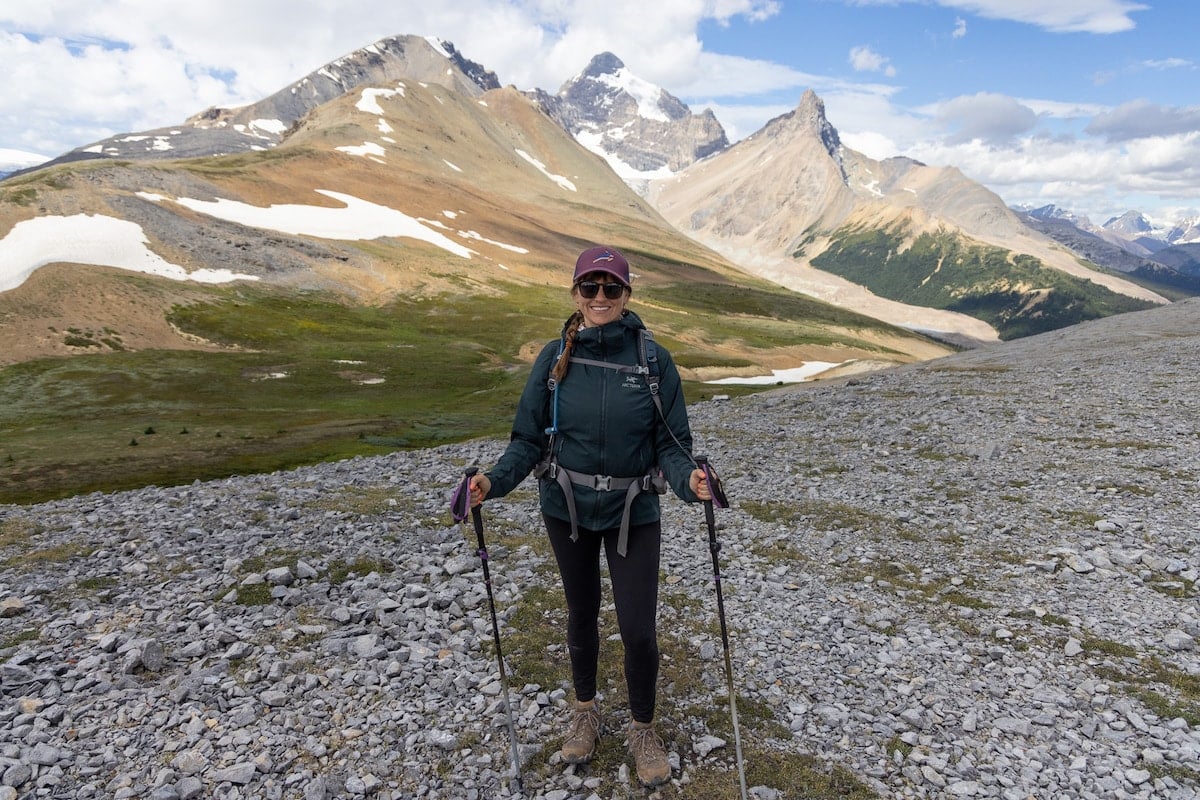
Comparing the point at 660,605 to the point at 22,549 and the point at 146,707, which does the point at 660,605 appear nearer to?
the point at 146,707

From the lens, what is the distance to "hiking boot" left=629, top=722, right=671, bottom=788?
738 centimetres

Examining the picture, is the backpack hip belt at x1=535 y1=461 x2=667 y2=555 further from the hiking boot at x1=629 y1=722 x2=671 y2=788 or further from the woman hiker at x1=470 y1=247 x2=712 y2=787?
the hiking boot at x1=629 y1=722 x2=671 y2=788

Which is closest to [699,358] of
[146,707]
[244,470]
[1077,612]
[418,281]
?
[418,281]

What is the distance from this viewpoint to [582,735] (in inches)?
309

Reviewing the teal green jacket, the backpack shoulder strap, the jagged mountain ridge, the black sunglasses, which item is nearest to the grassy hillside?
the jagged mountain ridge

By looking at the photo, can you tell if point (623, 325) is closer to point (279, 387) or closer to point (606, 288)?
point (606, 288)

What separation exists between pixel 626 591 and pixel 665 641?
454 centimetres

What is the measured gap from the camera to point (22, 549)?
15.0 metres

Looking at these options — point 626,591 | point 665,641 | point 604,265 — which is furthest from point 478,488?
point 665,641

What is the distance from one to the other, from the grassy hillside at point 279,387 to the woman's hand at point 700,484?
110 ft

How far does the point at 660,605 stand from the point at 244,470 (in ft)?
98.4

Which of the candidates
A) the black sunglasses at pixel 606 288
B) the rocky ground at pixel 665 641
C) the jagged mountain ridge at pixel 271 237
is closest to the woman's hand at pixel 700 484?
the black sunglasses at pixel 606 288

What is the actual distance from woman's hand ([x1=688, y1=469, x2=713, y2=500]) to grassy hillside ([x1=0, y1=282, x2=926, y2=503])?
3340 centimetres

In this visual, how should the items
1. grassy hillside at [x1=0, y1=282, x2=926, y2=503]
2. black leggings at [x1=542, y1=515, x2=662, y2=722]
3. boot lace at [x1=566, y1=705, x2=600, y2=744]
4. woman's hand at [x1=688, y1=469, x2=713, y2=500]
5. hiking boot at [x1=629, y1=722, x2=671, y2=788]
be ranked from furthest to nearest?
1. grassy hillside at [x1=0, y1=282, x2=926, y2=503]
2. boot lace at [x1=566, y1=705, x2=600, y2=744]
3. hiking boot at [x1=629, y1=722, x2=671, y2=788]
4. black leggings at [x1=542, y1=515, x2=662, y2=722]
5. woman's hand at [x1=688, y1=469, x2=713, y2=500]
